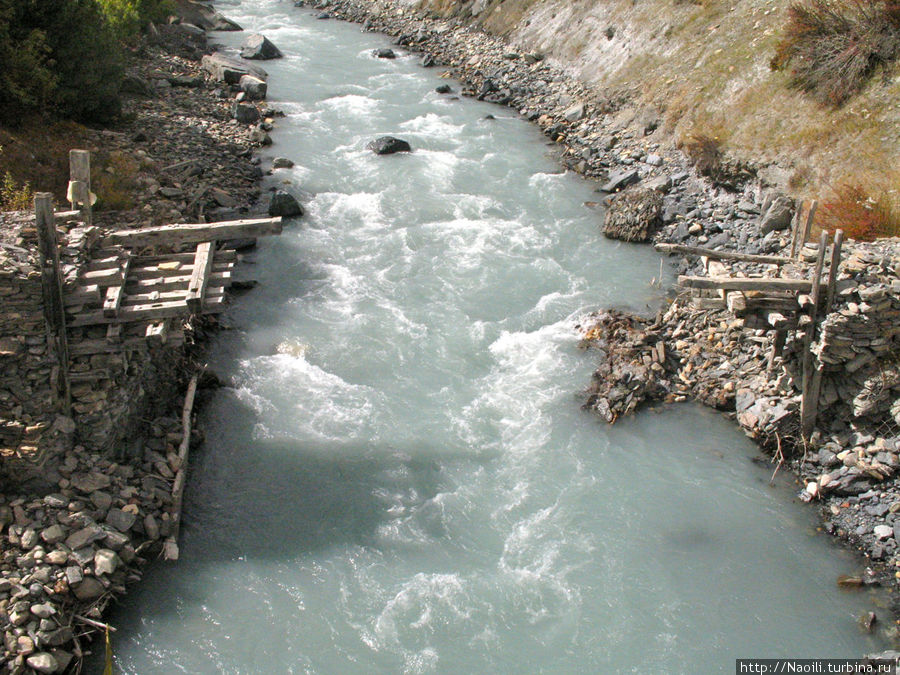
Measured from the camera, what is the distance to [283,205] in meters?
24.6

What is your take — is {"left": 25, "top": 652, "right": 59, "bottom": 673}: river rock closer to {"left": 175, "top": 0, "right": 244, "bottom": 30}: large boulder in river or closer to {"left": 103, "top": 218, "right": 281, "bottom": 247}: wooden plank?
{"left": 103, "top": 218, "right": 281, "bottom": 247}: wooden plank

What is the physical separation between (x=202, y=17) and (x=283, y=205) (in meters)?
28.7

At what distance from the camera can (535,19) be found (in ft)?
132

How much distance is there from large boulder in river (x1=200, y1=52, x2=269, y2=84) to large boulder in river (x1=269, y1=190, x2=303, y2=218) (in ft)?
44.7

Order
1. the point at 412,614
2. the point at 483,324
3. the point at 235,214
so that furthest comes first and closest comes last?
the point at 235,214 → the point at 483,324 → the point at 412,614

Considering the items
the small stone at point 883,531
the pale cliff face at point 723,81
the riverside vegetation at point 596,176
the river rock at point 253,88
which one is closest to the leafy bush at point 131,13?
the riverside vegetation at point 596,176

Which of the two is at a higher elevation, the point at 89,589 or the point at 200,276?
the point at 200,276

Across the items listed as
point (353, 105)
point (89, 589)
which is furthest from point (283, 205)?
point (89, 589)

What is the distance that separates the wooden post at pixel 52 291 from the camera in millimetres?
12547

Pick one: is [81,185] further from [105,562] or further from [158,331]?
[105,562]

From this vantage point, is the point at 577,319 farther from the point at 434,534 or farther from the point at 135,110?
the point at 135,110

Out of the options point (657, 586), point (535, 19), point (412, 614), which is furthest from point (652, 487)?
point (535, 19)

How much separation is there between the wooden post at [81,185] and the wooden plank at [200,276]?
101 inches

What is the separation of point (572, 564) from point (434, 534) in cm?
248
